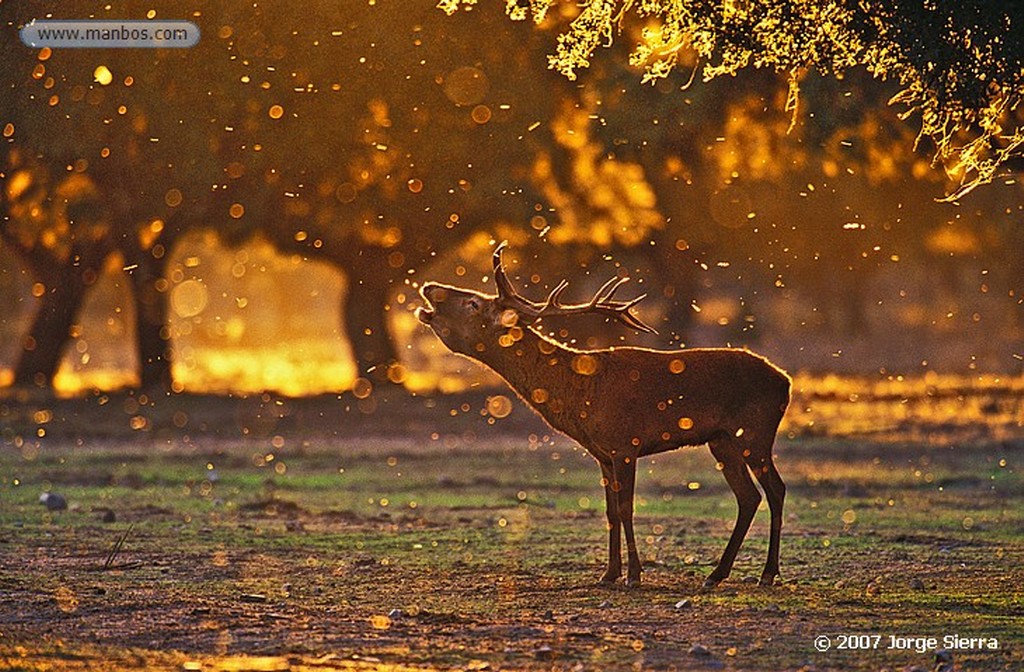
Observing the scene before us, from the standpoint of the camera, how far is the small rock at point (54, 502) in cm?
2047

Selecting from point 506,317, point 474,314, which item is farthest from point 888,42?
point 474,314

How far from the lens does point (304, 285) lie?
120 m

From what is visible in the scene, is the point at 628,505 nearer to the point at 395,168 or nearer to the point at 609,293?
the point at 609,293

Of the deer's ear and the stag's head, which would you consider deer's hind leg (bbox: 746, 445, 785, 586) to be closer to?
the stag's head

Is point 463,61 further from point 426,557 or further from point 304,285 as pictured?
point 304,285

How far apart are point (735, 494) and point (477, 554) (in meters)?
2.68

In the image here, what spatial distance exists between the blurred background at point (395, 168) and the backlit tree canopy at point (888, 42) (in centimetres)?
1156

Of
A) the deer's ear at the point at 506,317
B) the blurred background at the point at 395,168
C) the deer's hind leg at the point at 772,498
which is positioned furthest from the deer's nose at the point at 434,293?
the blurred background at the point at 395,168

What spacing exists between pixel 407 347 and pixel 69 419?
37.7m

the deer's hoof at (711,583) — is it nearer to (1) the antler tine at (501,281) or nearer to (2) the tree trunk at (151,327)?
(1) the antler tine at (501,281)

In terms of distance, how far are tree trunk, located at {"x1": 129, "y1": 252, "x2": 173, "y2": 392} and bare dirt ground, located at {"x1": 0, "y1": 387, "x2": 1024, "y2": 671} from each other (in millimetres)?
8833

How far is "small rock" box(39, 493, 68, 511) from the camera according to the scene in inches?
806

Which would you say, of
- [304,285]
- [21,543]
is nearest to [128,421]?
[21,543]

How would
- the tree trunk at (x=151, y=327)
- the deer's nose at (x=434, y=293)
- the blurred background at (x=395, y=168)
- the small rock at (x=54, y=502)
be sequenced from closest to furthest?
the deer's nose at (x=434, y=293) < the small rock at (x=54, y=502) < the blurred background at (x=395, y=168) < the tree trunk at (x=151, y=327)
